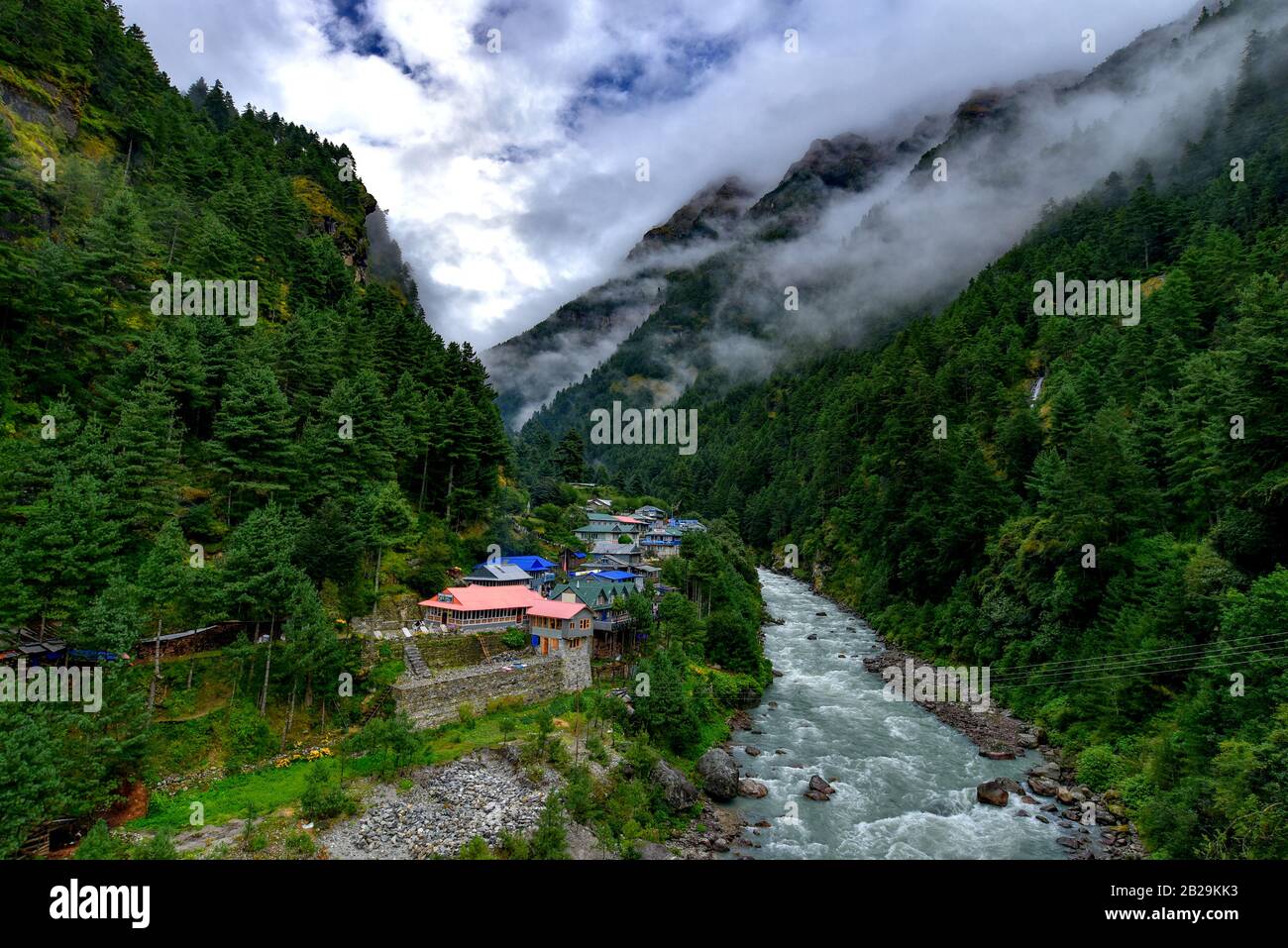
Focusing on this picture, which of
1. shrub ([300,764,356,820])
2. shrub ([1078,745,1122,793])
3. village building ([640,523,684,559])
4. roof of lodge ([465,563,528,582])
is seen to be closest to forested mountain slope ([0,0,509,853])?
roof of lodge ([465,563,528,582])

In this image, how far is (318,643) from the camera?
2983cm

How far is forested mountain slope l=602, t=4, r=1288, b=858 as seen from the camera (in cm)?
2634

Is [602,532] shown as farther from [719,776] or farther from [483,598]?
[719,776]

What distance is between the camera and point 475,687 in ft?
117

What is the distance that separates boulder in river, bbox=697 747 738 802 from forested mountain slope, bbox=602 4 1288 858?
1771 cm

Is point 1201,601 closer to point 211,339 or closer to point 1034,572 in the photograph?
point 1034,572

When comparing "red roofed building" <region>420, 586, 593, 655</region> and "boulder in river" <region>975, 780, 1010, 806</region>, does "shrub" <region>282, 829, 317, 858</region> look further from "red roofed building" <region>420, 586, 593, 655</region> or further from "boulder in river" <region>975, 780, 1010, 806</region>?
"boulder in river" <region>975, 780, 1010, 806</region>

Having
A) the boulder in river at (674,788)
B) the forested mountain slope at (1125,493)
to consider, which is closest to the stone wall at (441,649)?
the boulder in river at (674,788)

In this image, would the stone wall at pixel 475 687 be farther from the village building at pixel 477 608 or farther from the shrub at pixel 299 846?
the shrub at pixel 299 846


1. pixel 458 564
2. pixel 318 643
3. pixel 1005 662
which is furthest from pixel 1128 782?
pixel 458 564

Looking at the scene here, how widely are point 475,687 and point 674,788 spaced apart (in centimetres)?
1289

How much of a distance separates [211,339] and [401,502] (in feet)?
52.5

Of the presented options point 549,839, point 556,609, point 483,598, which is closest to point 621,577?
point 556,609

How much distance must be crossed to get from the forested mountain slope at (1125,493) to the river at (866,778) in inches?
221
